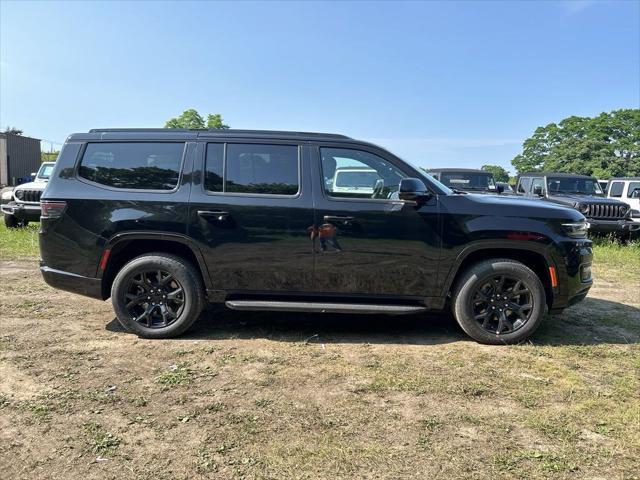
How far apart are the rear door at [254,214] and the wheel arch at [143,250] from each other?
9 cm

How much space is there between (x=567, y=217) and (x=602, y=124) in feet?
241

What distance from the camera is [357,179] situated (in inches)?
176

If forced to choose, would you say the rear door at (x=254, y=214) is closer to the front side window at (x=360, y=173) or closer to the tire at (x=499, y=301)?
the front side window at (x=360, y=173)

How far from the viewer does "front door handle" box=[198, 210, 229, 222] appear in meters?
4.29

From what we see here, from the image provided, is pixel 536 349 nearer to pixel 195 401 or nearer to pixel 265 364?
pixel 265 364

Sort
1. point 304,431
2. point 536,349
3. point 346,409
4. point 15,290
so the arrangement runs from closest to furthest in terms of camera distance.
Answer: point 304,431 < point 346,409 < point 536,349 < point 15,290

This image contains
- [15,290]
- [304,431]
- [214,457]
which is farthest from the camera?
[15,290]

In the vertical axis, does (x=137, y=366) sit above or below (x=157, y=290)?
below

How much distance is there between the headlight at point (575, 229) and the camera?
4.37m

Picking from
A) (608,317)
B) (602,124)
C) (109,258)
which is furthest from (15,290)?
(602,124)

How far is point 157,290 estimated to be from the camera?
445 cm

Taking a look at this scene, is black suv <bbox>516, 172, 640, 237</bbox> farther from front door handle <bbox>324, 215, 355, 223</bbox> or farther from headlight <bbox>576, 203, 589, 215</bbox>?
front door handle <bbox>324, 215, 355, 223</bbox>

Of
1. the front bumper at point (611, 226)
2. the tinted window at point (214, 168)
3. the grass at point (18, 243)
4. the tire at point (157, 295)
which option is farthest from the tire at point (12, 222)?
the front bumper at point (611, 226)

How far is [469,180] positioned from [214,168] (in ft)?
34.4
